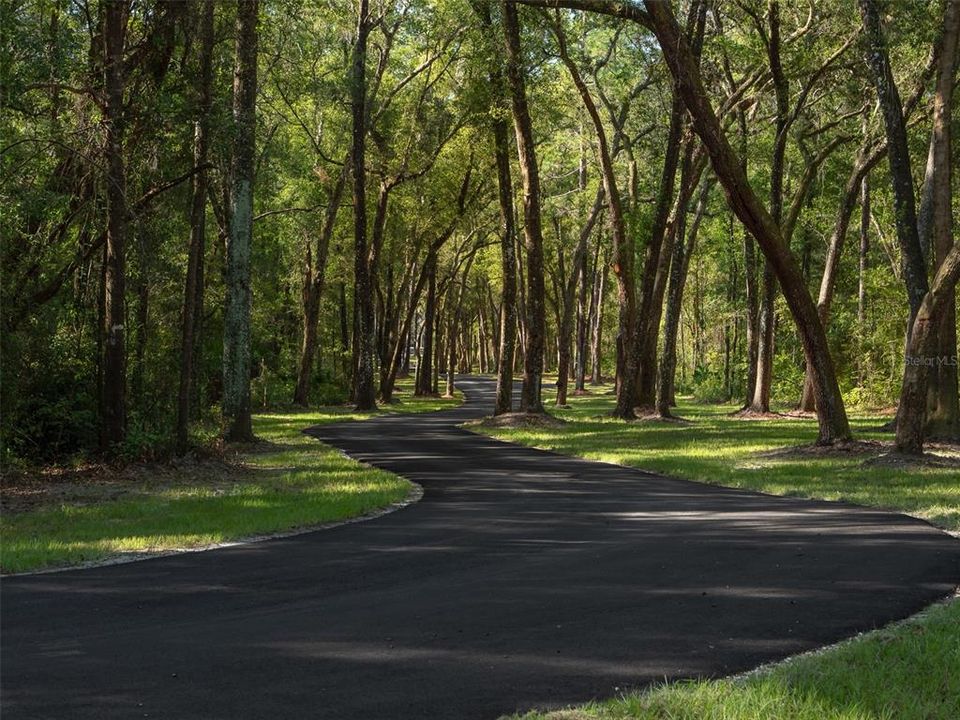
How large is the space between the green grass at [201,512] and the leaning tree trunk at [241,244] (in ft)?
9.75

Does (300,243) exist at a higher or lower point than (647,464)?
higher

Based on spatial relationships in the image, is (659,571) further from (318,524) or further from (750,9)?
(750,9)

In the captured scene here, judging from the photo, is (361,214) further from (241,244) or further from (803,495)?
(803,495)

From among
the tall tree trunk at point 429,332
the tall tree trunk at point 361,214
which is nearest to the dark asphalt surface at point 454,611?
the tall tree trunk at point 361,214

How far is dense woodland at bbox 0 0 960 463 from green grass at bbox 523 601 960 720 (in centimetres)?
1242

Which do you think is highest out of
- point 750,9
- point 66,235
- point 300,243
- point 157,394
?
point 750,9

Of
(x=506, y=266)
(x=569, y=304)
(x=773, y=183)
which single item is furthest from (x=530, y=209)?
(x=569, y=304)

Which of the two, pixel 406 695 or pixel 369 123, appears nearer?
pixel 406 695

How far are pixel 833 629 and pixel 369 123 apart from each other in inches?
1385

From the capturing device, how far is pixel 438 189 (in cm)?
4259

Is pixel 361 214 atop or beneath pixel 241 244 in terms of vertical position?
atop

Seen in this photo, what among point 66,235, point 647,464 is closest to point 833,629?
point 647,464

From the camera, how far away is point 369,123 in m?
39.0

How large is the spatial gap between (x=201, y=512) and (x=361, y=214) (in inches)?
961
